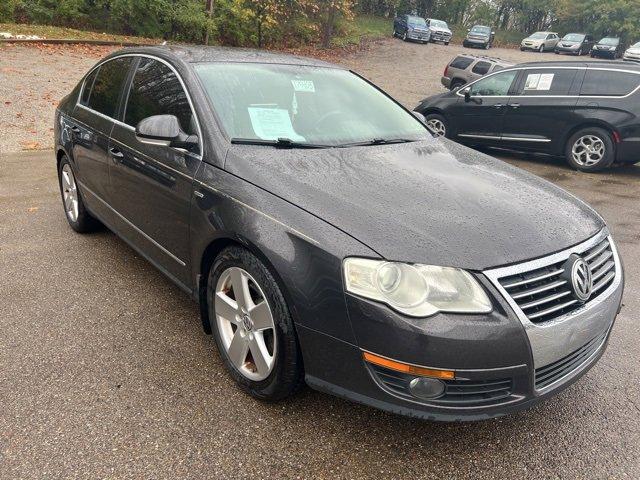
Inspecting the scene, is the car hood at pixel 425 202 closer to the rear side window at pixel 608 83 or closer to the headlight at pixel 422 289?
the headlight at pixel 422 289

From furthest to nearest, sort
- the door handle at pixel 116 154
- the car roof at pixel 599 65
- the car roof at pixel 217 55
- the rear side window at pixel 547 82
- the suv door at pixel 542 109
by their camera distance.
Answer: the rear side window at pixel 547 82 < the suv door at pixel 542 109 < the car roof at pixel 599 65 < the door handle at pixel 116 154 < the car roof at pixel 217 55

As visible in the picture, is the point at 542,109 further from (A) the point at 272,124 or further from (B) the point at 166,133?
(B) the point at 166,133

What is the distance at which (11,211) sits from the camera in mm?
4965

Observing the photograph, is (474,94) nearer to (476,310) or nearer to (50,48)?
(476,310)

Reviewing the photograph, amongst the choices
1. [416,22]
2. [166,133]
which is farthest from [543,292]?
[416,22]

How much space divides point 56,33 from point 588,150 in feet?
54.9

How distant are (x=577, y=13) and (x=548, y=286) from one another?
49072mm

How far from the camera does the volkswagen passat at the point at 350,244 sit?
A: 190 cm

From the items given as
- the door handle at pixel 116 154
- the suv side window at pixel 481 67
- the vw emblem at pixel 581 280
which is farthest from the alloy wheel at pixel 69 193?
the suv side window at pixel 481 67

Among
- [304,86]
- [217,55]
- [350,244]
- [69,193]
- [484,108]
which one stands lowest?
[69,193]

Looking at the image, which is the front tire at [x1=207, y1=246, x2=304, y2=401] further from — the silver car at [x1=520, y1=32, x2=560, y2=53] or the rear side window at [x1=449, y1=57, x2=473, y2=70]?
the silver car at [x1=520, y1=32, x2=560, y2=53]

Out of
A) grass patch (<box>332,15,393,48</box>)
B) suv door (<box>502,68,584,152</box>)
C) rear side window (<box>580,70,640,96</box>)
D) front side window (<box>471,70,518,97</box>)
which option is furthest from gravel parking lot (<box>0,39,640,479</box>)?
grass patch (<box>332,15,393,48</box>)

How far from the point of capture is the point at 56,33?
1691 centimetres

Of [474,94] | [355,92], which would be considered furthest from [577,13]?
[355,92]
